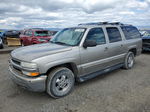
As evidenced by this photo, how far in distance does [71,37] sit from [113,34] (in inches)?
64.7

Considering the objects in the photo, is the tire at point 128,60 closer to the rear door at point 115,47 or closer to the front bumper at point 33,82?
the rear door at point 115,47

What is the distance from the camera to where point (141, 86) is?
407cm

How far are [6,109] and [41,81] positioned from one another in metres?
0.96

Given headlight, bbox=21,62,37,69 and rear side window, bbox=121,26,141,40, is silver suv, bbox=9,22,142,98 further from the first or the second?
rear side window, bbox=121,26,141,40

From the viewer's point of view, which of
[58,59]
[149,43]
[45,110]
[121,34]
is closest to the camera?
[45,110]

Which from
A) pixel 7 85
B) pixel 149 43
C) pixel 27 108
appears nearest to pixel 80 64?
pixel 27 108

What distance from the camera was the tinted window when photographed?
4.04 meters

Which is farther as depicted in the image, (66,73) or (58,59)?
(66,73)

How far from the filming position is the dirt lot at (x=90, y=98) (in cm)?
296

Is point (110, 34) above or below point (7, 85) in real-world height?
above

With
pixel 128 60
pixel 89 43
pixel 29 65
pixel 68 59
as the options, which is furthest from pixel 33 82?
pixel 128 60

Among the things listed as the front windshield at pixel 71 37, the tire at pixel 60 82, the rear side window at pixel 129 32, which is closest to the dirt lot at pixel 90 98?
the tire at pixel 60 82

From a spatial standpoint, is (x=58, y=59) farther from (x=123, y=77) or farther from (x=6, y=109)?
(x=123, y=77)

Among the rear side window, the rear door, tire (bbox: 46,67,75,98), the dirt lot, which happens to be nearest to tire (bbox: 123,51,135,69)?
the rear door
